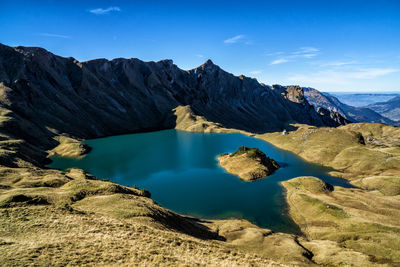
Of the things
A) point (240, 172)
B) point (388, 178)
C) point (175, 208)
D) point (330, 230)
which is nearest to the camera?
point (330, 230)

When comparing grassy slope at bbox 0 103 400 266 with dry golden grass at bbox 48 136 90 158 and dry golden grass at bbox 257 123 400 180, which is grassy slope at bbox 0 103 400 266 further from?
dry golden grass at bbox 48 136 90 158

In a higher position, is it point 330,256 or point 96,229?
point 96,229

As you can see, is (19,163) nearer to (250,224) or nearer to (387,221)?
(250,224)

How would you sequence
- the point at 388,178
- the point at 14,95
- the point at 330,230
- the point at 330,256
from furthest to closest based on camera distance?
the point at 14,95 → the point at 388,178 → the point at 330,230 → the point at 330,256

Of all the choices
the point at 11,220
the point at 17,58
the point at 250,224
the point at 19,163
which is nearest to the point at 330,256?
the point at 250,224

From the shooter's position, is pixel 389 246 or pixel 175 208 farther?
pixel 175 208

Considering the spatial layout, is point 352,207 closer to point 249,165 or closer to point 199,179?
point 249,165
